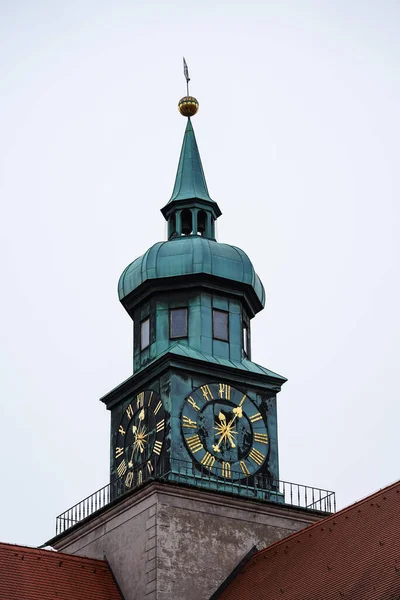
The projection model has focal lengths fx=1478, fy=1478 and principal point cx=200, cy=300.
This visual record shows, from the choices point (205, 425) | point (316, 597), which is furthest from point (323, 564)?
point (205, 425)

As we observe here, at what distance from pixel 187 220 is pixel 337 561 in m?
11.6

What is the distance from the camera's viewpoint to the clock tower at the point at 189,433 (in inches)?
1196

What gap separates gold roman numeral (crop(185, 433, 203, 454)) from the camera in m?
31.7

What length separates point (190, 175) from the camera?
36.8m

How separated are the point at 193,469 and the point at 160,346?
11.2 feet

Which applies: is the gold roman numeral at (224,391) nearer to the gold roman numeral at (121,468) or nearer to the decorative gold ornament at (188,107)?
the gold roman numeral at (121,468)

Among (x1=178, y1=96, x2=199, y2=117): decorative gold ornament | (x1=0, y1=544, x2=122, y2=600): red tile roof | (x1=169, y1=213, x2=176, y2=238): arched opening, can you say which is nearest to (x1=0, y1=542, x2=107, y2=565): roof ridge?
(x1=0, y1=544, x2=122, y2=600): red tile roof

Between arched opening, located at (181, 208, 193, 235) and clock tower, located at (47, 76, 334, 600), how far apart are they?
2 cm

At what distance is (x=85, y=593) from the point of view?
29.6m

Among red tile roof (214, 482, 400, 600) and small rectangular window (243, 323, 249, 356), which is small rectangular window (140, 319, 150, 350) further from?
red tile roof (214, 482, 400, 600)

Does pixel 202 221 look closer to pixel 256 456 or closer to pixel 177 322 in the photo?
pixel 177 322

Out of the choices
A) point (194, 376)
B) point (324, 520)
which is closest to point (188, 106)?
point (194, 376)

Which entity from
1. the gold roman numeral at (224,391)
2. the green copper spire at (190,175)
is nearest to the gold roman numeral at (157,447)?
the gold roman numeral at (224,391)

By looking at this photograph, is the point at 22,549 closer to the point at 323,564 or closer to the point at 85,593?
the point at 85,593
